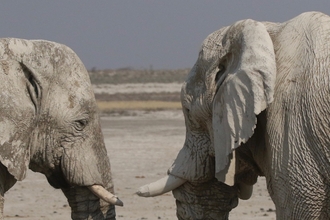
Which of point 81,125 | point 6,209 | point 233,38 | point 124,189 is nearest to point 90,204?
point 81,125

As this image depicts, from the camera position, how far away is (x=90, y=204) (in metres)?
8.22

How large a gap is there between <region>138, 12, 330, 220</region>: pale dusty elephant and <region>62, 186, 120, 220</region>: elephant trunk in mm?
1241

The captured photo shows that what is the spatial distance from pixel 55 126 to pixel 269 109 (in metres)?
2.30

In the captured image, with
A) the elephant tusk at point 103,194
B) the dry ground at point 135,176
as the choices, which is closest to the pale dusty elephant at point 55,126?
the elephant tusk at point 103,194

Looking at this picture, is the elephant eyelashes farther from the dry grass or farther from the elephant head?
the dry grass

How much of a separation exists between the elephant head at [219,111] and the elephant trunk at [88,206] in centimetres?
98

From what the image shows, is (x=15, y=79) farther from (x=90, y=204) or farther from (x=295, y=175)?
(x=295, y=175)

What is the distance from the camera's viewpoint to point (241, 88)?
640cm

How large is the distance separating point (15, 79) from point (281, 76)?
2.34m

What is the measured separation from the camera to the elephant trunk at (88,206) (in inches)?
323

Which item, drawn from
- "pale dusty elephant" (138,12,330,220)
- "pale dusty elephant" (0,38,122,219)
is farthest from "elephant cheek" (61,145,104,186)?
"pale dusty elephant" (138,12,330,220)

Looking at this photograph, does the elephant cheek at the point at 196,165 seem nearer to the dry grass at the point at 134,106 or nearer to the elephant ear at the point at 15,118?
the elephant ear at the point at 15,118

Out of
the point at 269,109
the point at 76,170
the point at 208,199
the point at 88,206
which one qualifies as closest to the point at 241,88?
the point at 269,109

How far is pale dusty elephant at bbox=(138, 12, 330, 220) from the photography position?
6.07 metres
